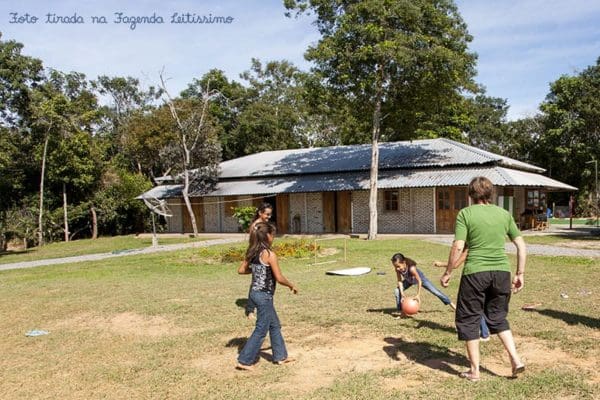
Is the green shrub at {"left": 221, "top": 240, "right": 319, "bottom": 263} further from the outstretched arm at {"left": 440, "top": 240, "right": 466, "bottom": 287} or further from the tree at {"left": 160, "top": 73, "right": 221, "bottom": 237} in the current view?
the tree at {"left": 160, "top": 73, "right": 221, "bottom": 237}

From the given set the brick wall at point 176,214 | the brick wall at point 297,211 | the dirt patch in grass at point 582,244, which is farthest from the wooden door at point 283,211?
the dirt patch in grass at point 582,244

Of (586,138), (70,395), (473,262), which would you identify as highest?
(586,138)

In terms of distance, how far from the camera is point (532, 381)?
15.4ft

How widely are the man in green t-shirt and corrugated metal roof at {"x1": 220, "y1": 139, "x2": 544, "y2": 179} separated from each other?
20575mm

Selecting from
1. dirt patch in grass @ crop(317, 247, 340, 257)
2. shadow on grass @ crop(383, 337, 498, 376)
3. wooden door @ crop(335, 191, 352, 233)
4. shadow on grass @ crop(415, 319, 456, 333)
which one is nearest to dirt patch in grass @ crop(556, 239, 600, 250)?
dirt patch in grass @ crop(317, 247, 340, 257)

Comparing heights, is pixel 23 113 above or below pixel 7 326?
above

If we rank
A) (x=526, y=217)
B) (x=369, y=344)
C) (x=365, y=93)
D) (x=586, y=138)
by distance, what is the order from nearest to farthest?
(x=369, y=344) → (x=365, y=93) → (x=526, y=217) → (x=586, y=138)

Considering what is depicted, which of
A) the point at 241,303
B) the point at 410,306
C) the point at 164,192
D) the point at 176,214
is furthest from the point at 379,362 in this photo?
the point at 164,192

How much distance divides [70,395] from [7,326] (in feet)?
12.2

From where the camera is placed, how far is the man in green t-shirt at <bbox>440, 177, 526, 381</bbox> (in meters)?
4.55

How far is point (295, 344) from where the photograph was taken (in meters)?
6.28

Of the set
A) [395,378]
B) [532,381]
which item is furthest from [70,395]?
[532,381]

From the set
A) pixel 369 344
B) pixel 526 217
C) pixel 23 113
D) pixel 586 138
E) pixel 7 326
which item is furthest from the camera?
pixel 586 138

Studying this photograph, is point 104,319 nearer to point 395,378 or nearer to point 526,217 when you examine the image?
point 395,378
